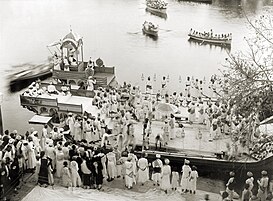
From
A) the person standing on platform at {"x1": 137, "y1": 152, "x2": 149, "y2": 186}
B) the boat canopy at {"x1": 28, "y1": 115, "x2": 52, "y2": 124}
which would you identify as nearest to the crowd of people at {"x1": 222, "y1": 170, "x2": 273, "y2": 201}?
the person standing on platform at {"x1": 137, "y1": 152, "x2": 149, "y2": 186}

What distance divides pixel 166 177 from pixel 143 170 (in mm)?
890

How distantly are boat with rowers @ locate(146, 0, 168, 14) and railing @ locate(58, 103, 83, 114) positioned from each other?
32708 mm

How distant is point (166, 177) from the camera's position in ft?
51.0

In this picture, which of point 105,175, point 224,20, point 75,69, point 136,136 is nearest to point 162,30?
point 224,20

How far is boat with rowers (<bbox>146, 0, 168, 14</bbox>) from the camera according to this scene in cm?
5444

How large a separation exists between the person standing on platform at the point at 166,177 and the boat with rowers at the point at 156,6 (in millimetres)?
40843

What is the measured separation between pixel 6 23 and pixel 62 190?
39454 mm

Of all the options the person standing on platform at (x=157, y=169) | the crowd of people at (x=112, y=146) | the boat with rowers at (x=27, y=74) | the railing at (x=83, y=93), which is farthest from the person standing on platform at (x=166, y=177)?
the boat with rowers at (x=27, y=74)

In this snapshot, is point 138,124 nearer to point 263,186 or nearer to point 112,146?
point 112,146

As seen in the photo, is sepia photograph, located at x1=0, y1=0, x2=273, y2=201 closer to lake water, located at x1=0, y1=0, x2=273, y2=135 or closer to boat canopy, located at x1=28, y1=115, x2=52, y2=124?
boat canopy, located at x1=28, y1=115, x2=52, y2=124

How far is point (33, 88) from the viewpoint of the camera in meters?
25.4

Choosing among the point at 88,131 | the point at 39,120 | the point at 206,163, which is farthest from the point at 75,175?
the point at 39,120

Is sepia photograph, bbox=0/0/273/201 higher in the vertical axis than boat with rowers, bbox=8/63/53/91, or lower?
higher

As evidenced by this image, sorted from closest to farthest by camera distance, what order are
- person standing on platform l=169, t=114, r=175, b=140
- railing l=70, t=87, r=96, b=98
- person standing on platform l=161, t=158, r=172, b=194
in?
person standing on platform l=161, t=158, r=172, b=194
person standing on platform l=169, t=114, r=175, b=140
railing l=70, t=87, r=96, b=98
